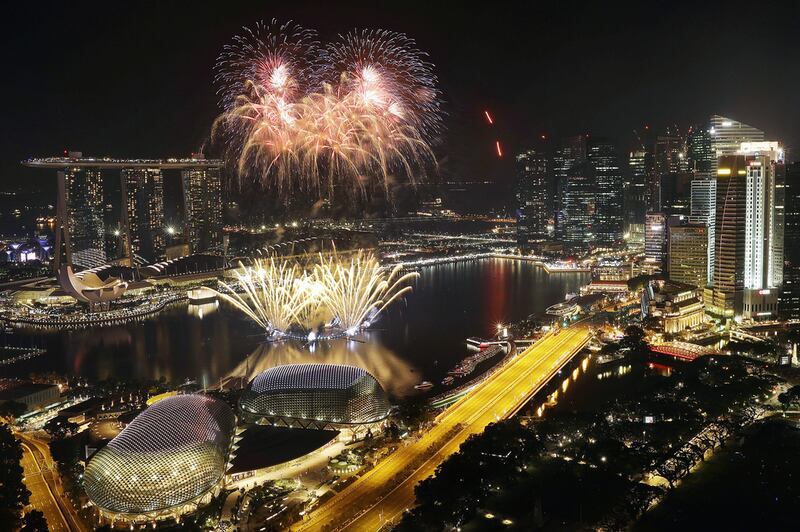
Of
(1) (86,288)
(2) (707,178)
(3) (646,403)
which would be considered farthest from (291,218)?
(3) (646,403)

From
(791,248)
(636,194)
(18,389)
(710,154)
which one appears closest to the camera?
(18,389)

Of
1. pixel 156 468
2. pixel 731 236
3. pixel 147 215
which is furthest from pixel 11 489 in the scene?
pixel 147 215

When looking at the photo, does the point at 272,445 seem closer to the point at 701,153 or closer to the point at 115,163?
the point at 115,163

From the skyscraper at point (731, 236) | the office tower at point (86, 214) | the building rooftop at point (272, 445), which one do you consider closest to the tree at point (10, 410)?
the building rooftop at point (272, 445)

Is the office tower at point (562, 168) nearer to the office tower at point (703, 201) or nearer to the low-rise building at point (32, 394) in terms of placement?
the office tower at point (703, 201)

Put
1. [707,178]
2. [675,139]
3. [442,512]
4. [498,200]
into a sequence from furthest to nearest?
[498,200] < [675,139] < [707,178] < [442,512]

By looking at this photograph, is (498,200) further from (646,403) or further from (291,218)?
(646,403)
